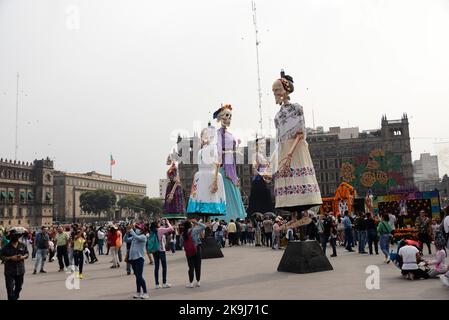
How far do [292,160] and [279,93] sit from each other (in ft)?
6.24

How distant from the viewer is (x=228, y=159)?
1692cm

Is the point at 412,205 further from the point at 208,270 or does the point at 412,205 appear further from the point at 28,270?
the point at 28,270

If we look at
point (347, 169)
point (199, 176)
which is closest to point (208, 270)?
point (199, 176)

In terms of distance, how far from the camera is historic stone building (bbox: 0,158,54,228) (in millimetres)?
89375

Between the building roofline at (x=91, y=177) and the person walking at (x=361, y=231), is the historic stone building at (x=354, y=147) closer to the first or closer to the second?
the person walking at (x=361, y=231)

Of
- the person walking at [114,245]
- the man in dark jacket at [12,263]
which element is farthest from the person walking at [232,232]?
the man in dark jacket at [12,263]

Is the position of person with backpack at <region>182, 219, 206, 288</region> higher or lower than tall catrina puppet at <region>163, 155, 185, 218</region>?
lower

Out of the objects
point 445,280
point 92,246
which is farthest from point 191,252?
point 92,246

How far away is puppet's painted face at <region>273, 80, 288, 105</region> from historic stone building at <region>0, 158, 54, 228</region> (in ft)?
295

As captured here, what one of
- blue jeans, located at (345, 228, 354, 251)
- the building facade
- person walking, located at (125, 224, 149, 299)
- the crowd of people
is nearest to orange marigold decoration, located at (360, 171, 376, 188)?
the crowd of people

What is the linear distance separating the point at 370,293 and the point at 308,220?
130 inches

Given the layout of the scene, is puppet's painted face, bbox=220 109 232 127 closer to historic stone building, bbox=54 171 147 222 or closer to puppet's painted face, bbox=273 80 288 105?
puppet's painted face, bbox=273 80 288 105

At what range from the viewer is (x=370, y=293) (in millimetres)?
7469

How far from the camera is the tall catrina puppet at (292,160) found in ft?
34.5
